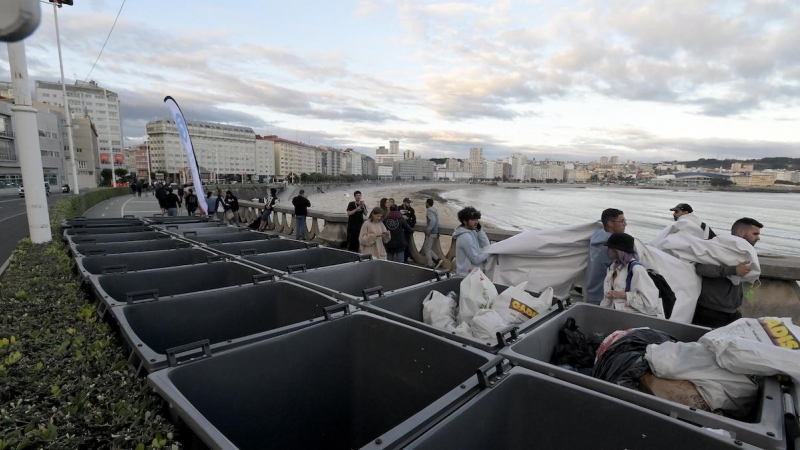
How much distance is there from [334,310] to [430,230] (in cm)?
570

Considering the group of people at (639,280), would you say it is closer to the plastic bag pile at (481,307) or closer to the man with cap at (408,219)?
the plastic bag pile at (481,307)

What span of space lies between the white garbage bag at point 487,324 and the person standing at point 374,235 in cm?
375

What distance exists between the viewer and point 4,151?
167ft

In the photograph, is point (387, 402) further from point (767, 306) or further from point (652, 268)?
point (767, 306)

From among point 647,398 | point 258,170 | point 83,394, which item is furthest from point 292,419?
point 258,170

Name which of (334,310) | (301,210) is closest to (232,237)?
(334,310)

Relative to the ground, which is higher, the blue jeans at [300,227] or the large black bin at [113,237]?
the large black bin at [113,237]

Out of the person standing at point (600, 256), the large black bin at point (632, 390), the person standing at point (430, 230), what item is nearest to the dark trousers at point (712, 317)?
the person standing at point (600, 256)

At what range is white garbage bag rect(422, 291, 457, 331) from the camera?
10.1 feet

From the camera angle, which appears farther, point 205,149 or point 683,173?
point 683,173

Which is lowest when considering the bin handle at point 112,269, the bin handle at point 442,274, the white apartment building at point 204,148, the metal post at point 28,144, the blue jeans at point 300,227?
the blue jeans at point 300,227

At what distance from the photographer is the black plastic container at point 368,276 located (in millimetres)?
3852

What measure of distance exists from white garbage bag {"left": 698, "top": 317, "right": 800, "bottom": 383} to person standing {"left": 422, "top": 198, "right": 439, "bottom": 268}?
245 inches

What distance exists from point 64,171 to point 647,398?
81.9 meters
